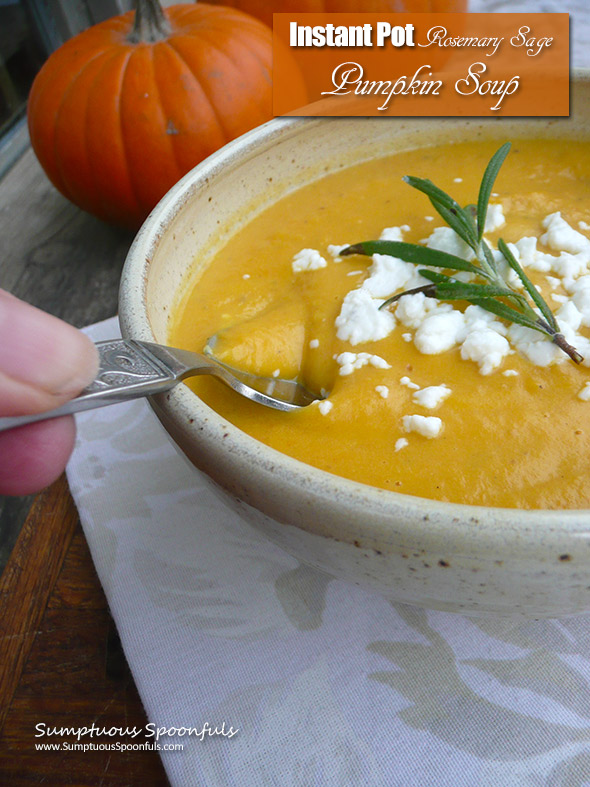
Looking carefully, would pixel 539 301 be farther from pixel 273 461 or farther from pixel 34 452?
pixel 34 452

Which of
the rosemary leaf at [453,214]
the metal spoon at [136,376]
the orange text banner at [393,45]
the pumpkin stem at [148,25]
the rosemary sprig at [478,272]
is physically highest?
the pumpkin stem at [148,25]

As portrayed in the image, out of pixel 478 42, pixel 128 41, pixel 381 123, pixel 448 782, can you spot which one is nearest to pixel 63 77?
pixel 128 41

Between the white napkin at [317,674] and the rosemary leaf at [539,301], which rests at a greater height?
the rosemary leaf at [539,301]

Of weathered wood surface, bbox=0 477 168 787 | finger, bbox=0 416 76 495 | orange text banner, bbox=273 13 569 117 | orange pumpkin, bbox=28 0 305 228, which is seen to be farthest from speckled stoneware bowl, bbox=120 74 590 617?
orange text banner, bbox=273 13 569 117

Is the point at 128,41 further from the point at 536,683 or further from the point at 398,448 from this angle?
the point at 536,683

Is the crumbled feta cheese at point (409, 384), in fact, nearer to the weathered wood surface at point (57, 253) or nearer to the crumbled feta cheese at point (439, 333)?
the crumbled feta cheese at point (439, 333)

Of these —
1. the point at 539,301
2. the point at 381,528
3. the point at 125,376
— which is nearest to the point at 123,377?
the point at 125,376

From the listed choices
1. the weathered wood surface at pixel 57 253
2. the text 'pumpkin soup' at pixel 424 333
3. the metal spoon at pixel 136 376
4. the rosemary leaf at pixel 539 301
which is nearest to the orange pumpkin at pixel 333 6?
the weathered wood surface at pixel 57 253
